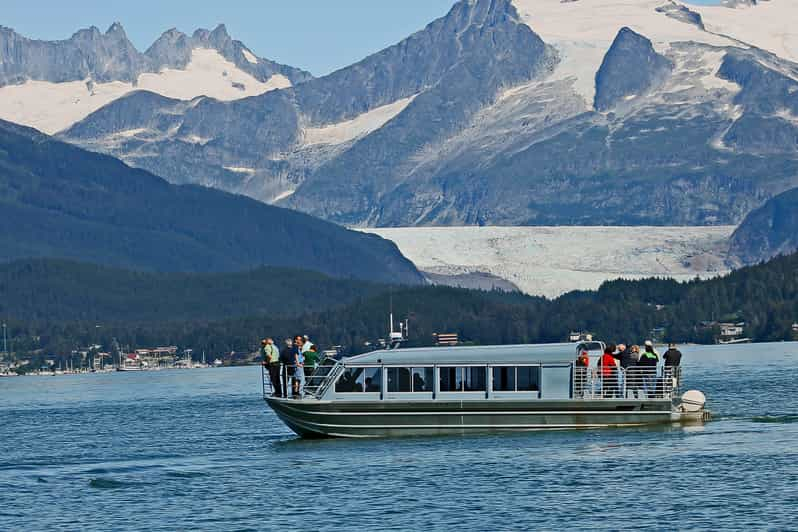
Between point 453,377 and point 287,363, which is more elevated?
point 287,363

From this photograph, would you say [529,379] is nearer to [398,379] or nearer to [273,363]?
[398,379]

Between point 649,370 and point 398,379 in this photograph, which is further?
point 398,379

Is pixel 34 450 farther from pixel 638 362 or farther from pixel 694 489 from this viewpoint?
pixel 694 489

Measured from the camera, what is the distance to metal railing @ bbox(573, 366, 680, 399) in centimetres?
8256

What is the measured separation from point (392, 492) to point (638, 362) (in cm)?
1771

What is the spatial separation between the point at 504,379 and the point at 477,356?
1594mm

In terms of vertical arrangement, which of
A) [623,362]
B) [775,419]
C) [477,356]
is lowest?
[775,419]

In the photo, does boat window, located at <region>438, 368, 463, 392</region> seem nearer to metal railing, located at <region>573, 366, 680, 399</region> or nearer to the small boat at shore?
the small boat at shore

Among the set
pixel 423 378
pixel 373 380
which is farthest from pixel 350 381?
pixel 423 378

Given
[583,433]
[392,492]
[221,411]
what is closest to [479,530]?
[392,492]

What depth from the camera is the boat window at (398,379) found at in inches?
3280

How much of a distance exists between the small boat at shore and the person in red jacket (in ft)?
0.15

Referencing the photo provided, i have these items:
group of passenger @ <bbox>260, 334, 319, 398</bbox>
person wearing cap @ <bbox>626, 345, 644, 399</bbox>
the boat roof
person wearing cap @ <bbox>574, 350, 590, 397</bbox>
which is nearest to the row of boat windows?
the boat roof

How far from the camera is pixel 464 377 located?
83000 millimetres
